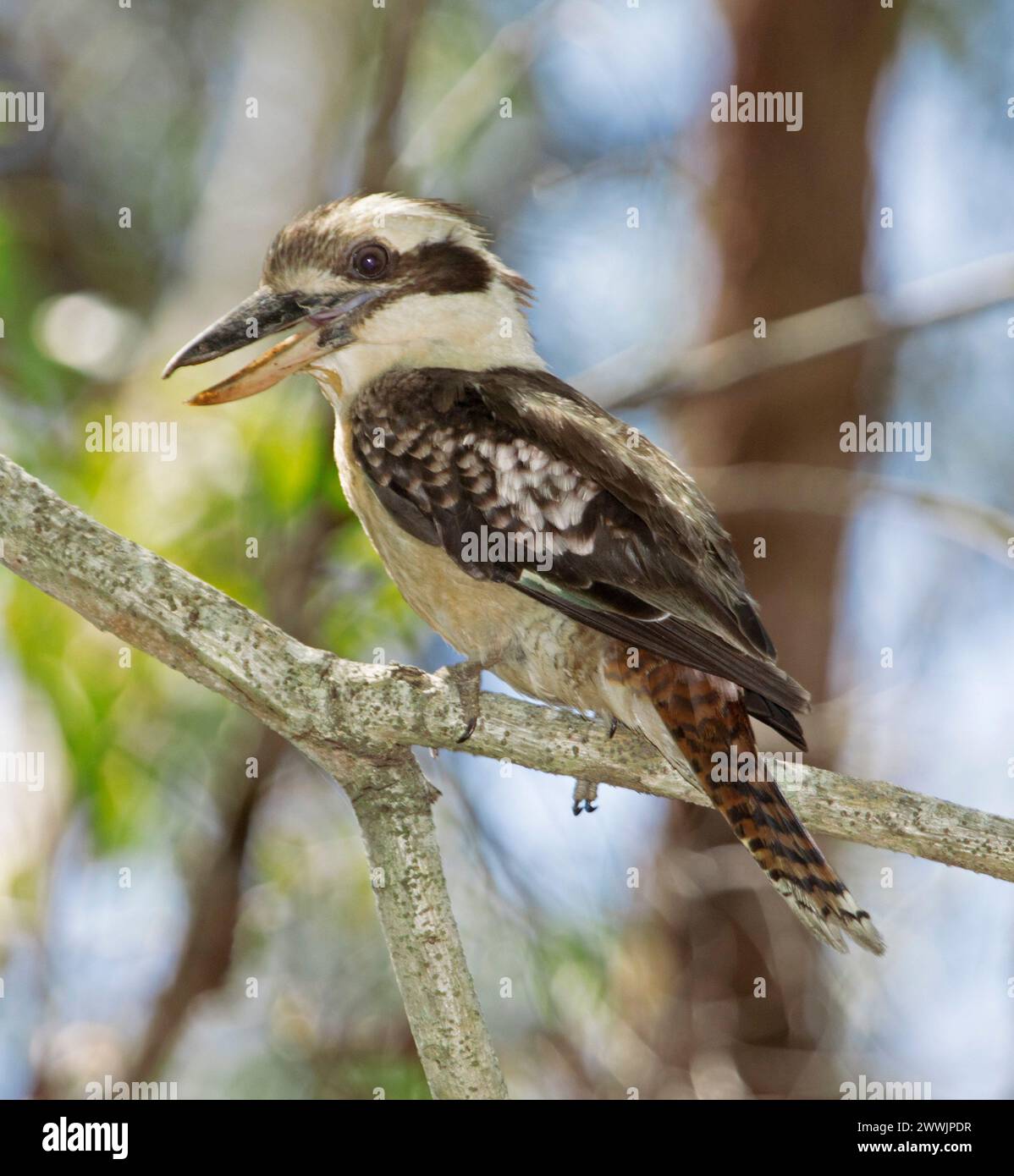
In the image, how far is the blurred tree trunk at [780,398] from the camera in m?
4.32

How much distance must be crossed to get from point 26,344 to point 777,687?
2.38 metres

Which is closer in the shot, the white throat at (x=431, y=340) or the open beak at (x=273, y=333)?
the open beak at (x=273, y=333)

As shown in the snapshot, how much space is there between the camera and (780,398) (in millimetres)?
4512

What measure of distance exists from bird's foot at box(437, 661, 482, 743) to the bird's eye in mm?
825

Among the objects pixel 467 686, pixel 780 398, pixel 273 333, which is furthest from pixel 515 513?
pixel 780 398

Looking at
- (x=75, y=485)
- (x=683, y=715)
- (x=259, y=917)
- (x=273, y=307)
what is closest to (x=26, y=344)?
(x=75, y=485)

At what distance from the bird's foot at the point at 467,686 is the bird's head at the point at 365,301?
0.66m

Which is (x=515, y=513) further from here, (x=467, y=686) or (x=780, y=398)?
(x=780, y=398)

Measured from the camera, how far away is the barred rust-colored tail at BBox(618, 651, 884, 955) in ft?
7.83

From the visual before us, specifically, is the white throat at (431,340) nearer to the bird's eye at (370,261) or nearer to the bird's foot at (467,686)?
the bird's eye at (370,261)

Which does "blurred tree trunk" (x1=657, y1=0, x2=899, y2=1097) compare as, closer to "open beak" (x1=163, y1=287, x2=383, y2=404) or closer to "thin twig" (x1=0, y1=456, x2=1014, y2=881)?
"open beak" (x1=163, y1=287, x2=383, y2=404)

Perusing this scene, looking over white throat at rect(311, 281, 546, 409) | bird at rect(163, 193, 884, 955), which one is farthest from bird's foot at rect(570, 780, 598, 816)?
white throat at rect(311, 281, 546, 409)

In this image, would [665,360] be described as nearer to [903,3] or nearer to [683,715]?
[683,715]

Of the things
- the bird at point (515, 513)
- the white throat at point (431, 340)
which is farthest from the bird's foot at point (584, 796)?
the white throat at point (431, 340)
